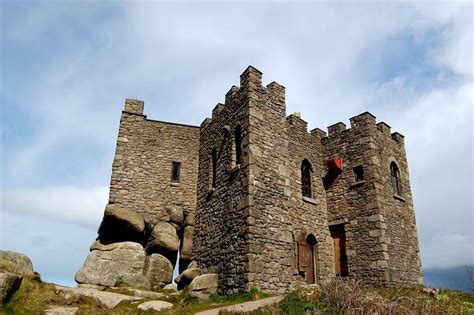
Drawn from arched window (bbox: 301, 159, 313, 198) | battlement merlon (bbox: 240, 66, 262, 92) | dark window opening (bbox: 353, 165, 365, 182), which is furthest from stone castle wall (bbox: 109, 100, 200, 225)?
dark window opening (bbox: 353, 165, 365, 182)

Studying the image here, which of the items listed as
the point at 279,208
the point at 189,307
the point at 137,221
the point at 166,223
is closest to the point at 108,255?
the point at 137,221

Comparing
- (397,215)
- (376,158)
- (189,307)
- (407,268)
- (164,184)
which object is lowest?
(189,307)

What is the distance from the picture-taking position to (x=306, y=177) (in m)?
15.7

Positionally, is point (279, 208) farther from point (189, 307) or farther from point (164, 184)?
point (164, 184)

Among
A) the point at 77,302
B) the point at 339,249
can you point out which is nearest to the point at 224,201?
the point at 77,302

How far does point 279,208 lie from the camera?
39.3ft

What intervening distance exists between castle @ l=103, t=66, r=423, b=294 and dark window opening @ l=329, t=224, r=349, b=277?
1.7 inches

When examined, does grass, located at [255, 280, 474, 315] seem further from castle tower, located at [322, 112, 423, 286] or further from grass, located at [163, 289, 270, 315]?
castle tower, located at [322, 112, 423, 286]

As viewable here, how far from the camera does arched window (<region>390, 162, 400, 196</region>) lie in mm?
16469

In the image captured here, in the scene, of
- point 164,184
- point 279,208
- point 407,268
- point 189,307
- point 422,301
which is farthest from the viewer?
point 164,184

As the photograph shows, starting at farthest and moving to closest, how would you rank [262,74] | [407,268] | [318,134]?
[318,134] < [407,268] < [262,74]

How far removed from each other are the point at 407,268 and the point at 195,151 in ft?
34.6

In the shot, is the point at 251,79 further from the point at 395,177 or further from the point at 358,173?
the point at 395,177

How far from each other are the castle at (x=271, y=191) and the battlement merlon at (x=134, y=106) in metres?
0.04
